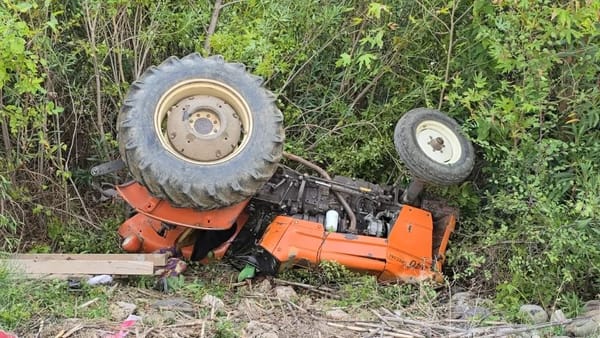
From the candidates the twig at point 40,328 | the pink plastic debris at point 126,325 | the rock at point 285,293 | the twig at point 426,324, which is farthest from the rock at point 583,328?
the twig at point 40,328

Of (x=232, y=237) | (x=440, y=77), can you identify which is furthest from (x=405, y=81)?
(x=232, y=237)

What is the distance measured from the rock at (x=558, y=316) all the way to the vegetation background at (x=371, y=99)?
11 centimetres

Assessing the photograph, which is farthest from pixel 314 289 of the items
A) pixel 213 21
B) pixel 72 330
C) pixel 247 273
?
pixel 213 21

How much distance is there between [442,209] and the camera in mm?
4559

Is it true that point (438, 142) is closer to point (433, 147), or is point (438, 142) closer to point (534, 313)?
point (433, 147)

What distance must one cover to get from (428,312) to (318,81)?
7.00 feet

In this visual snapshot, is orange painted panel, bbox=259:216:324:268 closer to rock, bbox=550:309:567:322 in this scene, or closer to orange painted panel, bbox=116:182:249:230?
orange painted panel, bbox=116:182:249:230

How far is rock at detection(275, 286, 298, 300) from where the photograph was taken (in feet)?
12.6

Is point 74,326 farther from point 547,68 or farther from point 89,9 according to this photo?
point 547,68

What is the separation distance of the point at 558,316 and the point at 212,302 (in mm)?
1860

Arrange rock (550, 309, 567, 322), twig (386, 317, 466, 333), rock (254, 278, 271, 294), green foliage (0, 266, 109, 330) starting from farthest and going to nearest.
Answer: rock (254, 278, 271, 294) → rock (550, 309, 567, 322) → twig (386, 317, 466, 333) → green foliage (0, 266, 109, 330)

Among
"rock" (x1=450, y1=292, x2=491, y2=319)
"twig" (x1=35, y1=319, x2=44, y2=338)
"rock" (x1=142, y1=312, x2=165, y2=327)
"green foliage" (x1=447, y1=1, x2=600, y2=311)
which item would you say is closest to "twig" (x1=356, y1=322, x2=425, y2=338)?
"rock" (x1=450, y1=292, x2=491, y2=319)

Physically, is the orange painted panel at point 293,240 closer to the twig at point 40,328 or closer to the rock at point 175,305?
the rock at point 175,305

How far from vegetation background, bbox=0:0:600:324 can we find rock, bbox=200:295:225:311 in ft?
4.10
